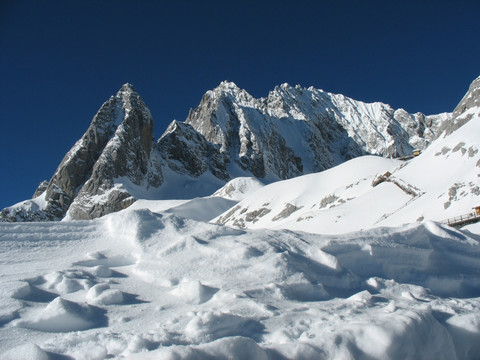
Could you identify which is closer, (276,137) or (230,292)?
(230,292)

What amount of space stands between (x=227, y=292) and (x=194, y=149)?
126 metres

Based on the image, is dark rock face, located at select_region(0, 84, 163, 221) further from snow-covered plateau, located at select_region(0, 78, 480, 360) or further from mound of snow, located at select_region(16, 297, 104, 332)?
mound of snow, located at select_region(16, 297, 104, 332)

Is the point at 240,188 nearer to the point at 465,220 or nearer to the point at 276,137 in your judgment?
the point at 465,220

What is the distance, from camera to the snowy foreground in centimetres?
471

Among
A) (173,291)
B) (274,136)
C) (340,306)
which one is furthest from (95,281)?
(274,136)

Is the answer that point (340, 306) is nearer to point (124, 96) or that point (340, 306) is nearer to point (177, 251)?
point (177, 251)

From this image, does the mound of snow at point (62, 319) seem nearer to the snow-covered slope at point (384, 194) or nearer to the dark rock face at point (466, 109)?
the snow-covered slope at point (384, 194)

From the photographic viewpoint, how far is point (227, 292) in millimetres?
6227

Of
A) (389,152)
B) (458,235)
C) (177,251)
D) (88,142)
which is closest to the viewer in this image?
(177,251)

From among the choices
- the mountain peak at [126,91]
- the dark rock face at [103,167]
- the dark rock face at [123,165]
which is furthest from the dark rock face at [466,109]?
the mountain peak at [126,91]

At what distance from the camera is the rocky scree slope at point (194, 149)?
99.9 metres

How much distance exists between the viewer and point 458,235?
11.5 m

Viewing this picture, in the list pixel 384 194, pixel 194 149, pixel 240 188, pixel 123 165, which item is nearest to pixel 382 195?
pixel 384 194

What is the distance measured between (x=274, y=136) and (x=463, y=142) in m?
130
